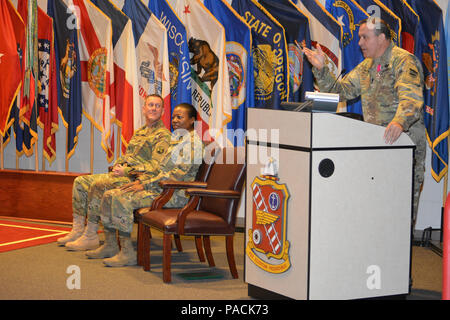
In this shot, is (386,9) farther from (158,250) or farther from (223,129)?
(158,250)

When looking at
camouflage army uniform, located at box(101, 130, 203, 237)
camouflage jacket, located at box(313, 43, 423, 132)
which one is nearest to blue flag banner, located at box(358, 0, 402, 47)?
camouflage jacket, located at box(313, 43, 423, 132)

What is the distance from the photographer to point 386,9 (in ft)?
17.0

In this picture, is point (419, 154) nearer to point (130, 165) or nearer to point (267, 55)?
point (130, 165)

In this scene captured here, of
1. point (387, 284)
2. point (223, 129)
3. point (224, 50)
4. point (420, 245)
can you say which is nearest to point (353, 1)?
point (224, 50)

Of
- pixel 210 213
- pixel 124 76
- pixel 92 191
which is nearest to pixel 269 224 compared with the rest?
pixel 210 213

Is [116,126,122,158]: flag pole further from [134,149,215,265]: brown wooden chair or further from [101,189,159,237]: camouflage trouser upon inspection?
[134,149,215,265]: brown wooden chair

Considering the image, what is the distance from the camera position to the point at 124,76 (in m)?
6.14

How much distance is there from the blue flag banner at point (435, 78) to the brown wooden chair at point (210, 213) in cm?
188

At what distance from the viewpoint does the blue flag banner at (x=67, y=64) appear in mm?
6105

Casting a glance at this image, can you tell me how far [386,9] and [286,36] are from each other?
35.0 inches

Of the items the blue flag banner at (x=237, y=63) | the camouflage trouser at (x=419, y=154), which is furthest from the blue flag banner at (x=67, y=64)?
the camouflage trouser at (x=419, y=154)

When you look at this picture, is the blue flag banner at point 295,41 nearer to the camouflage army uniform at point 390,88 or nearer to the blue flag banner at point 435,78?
the blue flag banner at point 435,78

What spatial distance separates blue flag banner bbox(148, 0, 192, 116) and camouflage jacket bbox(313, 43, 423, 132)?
2.31m

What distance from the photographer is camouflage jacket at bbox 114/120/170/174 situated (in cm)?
461
